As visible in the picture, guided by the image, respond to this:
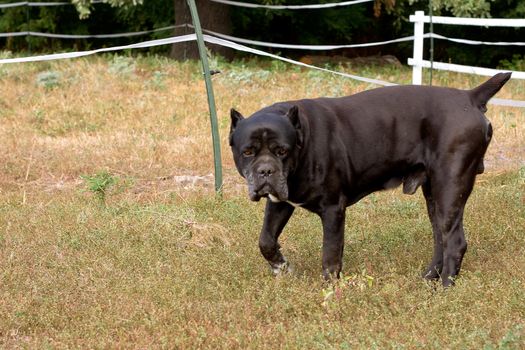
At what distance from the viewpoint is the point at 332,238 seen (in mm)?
6188

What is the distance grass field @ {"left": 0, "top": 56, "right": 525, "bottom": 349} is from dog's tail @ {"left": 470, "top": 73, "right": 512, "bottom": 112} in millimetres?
1200

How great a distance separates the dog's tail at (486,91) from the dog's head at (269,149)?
1.32 m

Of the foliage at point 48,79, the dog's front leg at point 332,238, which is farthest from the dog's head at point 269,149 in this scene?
the foliage at point 48,79

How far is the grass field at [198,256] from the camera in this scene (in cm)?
541

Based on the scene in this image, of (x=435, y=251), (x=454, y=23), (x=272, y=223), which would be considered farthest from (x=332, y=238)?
(x=454, y=23)

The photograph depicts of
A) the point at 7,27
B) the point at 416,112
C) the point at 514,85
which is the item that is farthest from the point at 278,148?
the point at 7,27

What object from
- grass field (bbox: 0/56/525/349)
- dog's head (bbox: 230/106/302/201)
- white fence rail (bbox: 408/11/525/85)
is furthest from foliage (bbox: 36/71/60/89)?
dog's head (bbox: 230/106/302/201)

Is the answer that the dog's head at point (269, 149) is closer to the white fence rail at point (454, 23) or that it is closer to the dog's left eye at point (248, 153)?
the dog's left eye at point (248, 153)

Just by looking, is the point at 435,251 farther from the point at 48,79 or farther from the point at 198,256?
the point at 48,79

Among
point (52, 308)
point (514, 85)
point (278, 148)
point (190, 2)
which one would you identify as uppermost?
point (190, 2)

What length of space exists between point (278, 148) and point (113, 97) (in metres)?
8.97

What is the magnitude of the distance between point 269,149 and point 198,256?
5.47 feet

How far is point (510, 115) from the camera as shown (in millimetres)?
12766

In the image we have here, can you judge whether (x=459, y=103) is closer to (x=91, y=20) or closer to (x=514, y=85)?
(x=514, y=85)
